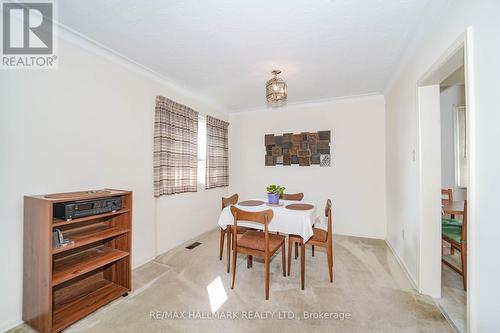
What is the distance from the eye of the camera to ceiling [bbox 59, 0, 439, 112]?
1654 millimetres

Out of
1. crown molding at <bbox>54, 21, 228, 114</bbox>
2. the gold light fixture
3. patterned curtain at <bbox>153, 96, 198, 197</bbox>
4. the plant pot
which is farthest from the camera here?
patterned curtain at <bbox>153, 96, 198, 197</bbox>

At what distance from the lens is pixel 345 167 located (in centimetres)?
380

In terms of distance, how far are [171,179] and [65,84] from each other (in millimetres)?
1578

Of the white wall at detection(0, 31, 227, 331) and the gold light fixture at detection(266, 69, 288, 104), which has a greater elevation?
the gold light fixture at detection(266, 69, 288, 104)

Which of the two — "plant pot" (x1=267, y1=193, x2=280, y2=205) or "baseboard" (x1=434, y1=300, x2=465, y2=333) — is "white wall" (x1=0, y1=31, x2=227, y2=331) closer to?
"plant pot" (x1=267, y1=193, x2=280, y2=205)

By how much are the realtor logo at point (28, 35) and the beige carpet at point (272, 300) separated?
2.16 m

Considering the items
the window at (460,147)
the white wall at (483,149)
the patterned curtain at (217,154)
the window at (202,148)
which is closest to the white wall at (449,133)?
the window at (460,147)

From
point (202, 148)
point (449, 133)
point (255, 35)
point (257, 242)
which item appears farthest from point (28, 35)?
point (449, 133)

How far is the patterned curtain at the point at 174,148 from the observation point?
2867 mm

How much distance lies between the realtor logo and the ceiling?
0.15 metres

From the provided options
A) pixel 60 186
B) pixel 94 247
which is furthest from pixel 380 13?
pixel 94 247

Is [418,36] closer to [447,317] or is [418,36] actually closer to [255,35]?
[255,35]


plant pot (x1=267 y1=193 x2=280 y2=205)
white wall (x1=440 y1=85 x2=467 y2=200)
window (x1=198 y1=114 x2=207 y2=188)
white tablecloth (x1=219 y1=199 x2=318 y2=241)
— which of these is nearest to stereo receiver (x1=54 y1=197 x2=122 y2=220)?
white tablecloth (x1=219 y1=199 x2=318 y2=241)

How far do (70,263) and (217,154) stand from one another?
2777 mm
